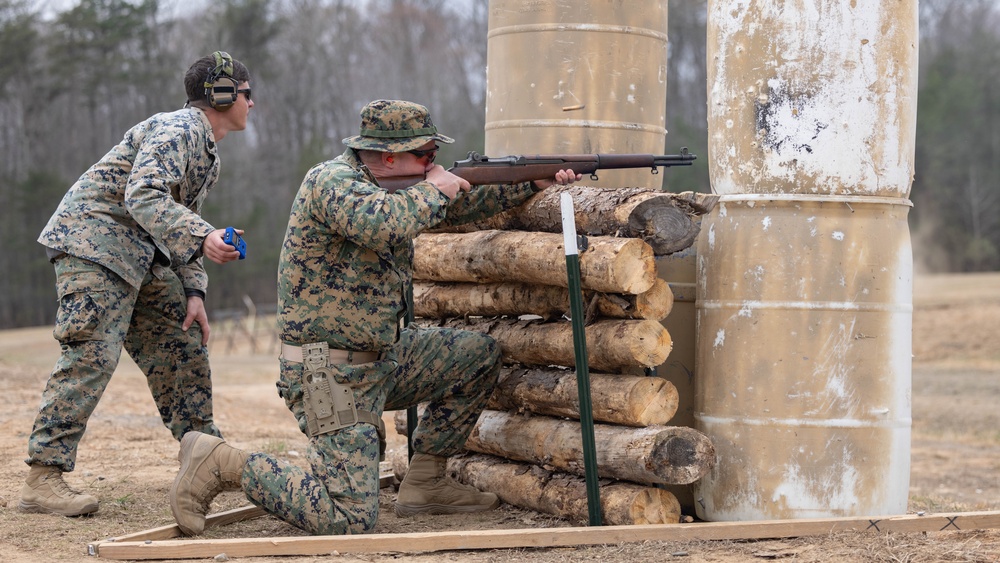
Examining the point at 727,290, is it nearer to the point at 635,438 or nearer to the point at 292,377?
the point at 635,438

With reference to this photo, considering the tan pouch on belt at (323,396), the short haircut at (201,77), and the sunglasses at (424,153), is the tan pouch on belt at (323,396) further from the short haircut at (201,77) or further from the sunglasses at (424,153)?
the short haircut at (201,77)

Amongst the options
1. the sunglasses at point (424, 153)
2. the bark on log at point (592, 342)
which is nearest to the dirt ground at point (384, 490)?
the bark on log at point (592, 342)

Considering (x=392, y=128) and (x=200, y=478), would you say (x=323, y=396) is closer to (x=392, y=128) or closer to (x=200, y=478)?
(x=200, y=478)

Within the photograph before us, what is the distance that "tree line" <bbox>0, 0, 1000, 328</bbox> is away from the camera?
38156 mm

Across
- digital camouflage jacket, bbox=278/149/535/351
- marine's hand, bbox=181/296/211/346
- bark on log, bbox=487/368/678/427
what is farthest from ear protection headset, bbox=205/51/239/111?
bark on log, bbox=487/368/678/427

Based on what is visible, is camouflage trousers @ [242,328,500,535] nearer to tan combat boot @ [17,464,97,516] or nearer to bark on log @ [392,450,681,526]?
bark on log @ [392,450,681,526]

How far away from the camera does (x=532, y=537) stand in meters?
4.90

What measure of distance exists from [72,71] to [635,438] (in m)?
39.5

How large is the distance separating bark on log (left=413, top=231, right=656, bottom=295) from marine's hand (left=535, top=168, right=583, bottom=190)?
26cm

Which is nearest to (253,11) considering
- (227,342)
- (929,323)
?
(227,342)

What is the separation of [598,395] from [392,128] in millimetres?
1593

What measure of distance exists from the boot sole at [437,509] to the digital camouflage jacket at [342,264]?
3.38 feet

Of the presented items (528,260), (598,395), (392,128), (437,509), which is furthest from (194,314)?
(598,395)

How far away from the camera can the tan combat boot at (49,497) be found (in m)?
5.44
